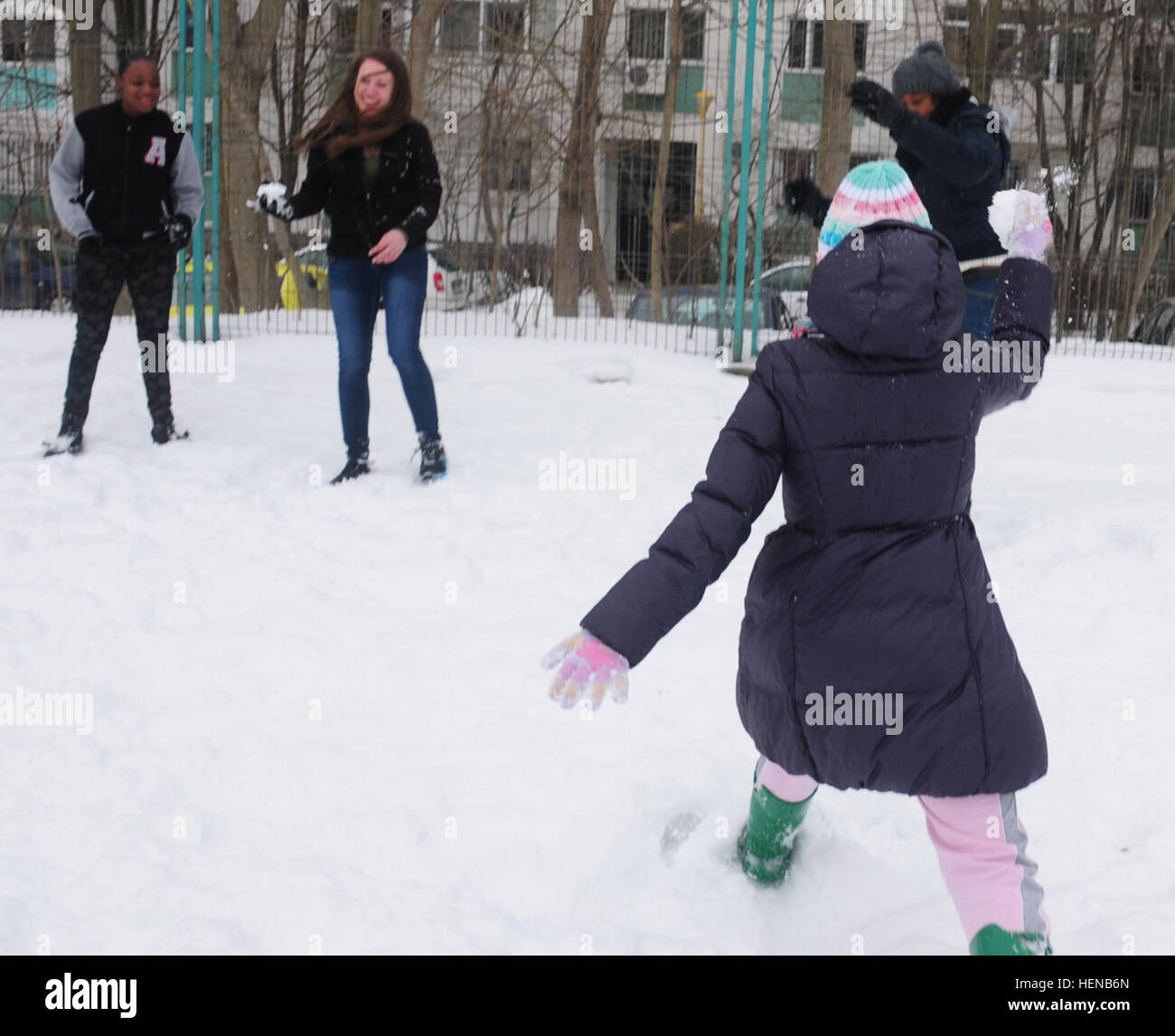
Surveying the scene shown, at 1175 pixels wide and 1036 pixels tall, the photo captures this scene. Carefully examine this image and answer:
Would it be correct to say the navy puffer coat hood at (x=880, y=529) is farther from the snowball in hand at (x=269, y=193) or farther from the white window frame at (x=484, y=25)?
the white window frame at (x=484, y=25)

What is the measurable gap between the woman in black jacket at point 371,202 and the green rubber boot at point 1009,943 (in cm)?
377

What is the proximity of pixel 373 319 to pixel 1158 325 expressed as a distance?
22.0 ft

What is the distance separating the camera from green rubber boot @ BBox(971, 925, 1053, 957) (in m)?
2.38

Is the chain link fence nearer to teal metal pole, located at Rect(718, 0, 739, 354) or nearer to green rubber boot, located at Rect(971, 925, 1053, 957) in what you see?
teal metal pole, located at Rect(718, 0, 739, 354)

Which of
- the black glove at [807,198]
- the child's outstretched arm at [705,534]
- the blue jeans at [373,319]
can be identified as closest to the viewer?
the child's outstretched arm at [705,534]

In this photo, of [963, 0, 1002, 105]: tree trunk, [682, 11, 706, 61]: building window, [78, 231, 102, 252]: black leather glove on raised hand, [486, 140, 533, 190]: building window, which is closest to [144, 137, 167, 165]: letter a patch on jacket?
[78, 231, 102, 252]: black leather glove on raised hand

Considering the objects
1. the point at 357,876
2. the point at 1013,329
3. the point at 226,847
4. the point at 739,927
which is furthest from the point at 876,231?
the point at 226,847

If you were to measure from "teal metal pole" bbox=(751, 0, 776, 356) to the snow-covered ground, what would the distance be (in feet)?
7.29

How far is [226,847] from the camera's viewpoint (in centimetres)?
323

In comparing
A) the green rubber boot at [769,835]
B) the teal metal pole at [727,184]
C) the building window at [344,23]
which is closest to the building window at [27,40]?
the building window at [344,23]

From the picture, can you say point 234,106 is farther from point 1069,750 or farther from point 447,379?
point 1069,750

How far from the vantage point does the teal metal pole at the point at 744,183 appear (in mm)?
8219

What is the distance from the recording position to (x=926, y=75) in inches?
182

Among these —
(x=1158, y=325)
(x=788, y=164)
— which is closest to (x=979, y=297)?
(x=788, y=164)
